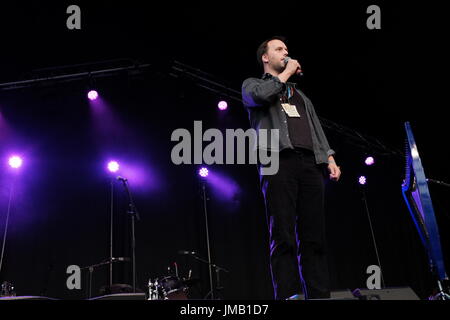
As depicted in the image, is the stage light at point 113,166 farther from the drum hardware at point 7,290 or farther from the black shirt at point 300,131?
the black shirt at point 300,131

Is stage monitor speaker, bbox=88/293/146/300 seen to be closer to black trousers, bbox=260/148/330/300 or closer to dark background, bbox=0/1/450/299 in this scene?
black trousers, bbox=260/148/330/300

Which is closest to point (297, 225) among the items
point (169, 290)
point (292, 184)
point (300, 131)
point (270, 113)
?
point (292, 184)

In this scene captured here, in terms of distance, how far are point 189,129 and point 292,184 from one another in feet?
16.5

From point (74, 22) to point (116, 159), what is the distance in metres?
2.19

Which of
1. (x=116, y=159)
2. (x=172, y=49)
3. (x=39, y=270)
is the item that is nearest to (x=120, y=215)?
(x=116, y=159)

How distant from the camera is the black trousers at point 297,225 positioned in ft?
7.23

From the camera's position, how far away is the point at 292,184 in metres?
2.36

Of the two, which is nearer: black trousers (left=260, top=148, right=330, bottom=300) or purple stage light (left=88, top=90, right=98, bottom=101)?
black trousers (left=260, top=148, right=330, bottom=300)

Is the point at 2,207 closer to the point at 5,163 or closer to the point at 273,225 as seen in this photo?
the point at 5,163

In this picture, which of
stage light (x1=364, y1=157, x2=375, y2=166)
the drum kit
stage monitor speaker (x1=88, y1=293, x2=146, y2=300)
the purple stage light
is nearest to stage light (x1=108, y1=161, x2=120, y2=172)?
the purple stage light

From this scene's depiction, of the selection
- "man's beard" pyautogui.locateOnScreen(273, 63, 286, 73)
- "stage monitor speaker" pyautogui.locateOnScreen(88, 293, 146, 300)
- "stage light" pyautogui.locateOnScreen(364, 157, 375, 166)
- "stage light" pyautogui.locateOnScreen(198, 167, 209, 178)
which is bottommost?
"stage monitor speaker" pyautogui.locateOnScreen(88, 293, 146, 300)

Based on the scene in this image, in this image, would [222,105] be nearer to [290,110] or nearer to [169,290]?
[169,290]

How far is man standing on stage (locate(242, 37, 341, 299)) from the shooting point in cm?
223

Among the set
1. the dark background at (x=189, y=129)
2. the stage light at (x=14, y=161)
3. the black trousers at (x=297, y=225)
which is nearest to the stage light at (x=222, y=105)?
the dark background at (x=189, y=129)
